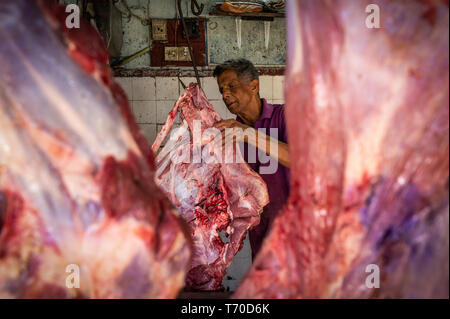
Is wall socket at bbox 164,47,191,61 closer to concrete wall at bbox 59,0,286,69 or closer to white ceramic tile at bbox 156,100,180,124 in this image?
concrete wall at bbox 59,0,286,69

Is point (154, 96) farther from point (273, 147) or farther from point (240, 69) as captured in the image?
point (273, 147)

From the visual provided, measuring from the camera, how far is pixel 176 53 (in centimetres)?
415

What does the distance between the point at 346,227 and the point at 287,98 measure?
37 centimetres

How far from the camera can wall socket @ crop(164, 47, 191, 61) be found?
A: 4145 millimetres

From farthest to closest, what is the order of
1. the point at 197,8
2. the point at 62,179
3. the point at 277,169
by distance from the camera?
1. the point at 197,8
2. the point at 277,169
3. the point at 62,179

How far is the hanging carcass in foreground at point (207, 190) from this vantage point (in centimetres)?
228

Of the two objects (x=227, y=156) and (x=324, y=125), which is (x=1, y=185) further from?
(x=227, y=156)

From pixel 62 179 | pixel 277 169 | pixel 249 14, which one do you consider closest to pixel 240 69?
pixel 277 169

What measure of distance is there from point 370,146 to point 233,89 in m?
1.78

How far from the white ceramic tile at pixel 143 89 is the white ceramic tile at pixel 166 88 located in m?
0.05

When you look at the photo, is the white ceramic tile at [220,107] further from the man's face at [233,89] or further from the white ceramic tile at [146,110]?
the man's face at [233,89]

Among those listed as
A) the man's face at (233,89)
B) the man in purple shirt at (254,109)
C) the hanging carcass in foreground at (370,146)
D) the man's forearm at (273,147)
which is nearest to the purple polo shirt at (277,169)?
the man in purple shirt at (254,109)

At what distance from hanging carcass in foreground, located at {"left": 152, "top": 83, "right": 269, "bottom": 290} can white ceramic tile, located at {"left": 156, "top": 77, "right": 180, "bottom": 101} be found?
1.89m

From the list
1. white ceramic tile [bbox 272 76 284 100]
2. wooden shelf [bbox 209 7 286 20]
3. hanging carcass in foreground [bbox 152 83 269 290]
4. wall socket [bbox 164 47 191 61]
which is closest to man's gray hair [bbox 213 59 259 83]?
hanging carcass in foreground [bbox 152 83 269 290]
